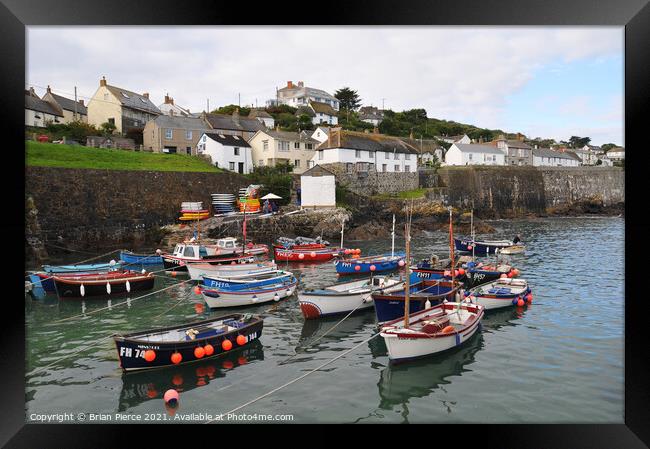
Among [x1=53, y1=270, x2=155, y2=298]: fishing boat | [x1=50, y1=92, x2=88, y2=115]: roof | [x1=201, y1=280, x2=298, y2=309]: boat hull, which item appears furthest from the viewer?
[x1=50, y1=92, x2=88, y2=115]: roof

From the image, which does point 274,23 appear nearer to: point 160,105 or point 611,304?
point 611,304

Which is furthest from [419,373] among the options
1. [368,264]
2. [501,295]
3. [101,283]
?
[101,283]

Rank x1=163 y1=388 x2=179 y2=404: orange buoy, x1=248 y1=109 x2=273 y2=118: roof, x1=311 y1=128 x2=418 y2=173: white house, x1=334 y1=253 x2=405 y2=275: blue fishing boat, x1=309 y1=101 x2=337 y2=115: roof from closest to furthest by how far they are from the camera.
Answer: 1. x1=163 y1=388 x2=179 y2=404: orange buoy
2. x1=334 y1=253 x2=405 y2=275: blue fishing boat
3. x1=311 y1=128 x2=418 y2=173: white house
4. x1=248 y1=109 x2=273 y2=118: roof
5. x1=309 y1=101 x2=337 y2=115: roof

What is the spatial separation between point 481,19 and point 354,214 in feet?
112

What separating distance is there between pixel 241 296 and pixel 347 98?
251 ft

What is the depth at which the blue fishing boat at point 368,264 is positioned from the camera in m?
23.2

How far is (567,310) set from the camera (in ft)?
52.6

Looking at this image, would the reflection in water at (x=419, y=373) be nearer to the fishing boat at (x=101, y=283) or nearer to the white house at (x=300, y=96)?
the fishing boat at (x=101, y=283)

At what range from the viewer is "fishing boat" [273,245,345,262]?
91.7 feet

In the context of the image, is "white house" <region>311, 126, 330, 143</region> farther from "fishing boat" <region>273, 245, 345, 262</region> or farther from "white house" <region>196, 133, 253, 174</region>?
"fishing boat" <region>273, 245, 345, 262</region>

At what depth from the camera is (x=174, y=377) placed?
10.7 m

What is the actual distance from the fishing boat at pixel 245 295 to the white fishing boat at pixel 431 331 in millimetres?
6564

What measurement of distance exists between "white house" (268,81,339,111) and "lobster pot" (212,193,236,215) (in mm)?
48251

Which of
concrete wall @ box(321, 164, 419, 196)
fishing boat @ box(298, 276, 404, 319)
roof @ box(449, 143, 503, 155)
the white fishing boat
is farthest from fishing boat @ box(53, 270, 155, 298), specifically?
roof @ box(449, 143, 503, 155)
